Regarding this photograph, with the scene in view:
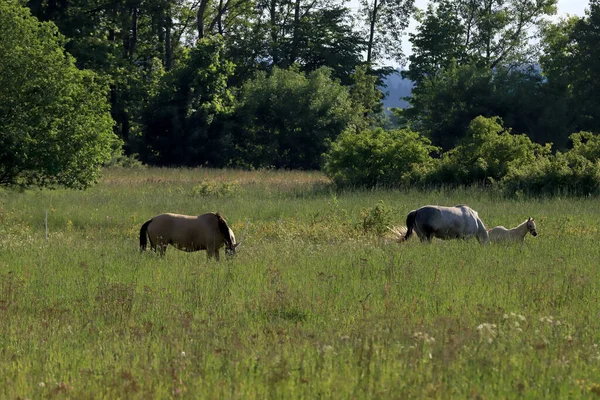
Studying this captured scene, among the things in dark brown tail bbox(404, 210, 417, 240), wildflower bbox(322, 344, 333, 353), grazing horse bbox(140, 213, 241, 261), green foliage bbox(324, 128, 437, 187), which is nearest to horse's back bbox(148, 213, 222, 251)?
grazing horse bbox(140, 213, 241, 261)

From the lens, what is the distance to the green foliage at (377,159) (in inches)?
1517

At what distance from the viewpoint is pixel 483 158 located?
3791cm

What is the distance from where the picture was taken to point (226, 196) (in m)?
34.6

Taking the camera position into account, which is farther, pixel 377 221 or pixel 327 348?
pixel 377 221

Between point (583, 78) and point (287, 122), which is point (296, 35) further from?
point (583, 78)

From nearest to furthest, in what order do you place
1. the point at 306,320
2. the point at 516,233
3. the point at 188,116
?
the point at 306,320
the point at 516,233
the point at 188,116

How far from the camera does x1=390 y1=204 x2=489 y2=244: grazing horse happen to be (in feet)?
66.6

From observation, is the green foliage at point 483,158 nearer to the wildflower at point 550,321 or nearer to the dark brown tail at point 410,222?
the dark brown tail at point 410,222

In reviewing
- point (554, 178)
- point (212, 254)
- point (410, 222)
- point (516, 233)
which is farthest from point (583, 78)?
point (212, 254)

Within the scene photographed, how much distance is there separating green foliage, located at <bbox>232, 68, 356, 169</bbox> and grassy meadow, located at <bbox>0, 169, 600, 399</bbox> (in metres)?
38.1

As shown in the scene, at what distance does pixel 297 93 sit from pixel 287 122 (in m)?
2.11

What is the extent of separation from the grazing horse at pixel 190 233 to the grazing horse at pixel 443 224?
4723 mm

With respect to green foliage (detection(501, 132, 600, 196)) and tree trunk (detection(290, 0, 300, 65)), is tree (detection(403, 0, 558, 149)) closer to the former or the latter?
tree trunk (detection(290, 0, 300, 65))

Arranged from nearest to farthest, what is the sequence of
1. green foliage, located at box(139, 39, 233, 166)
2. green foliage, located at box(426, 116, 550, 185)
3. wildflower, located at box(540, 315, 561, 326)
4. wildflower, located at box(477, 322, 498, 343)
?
wildflower, located at box(477, 322, 498, 343) < wildflower, located at box(540, 315, 561, 326) < green foliage, located at box(426, 116, 550, 185) < green foliage, located at box(139, 39, 233, 166)
